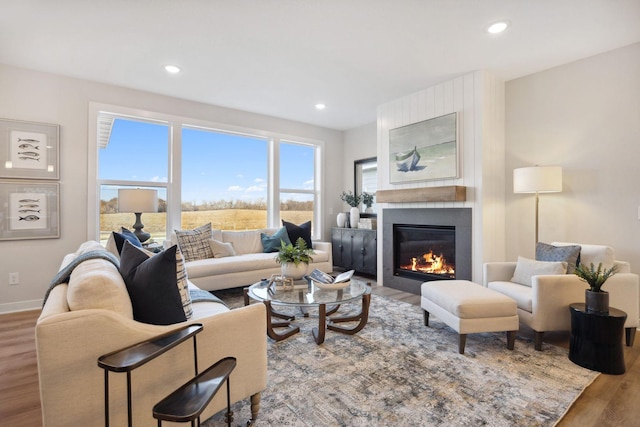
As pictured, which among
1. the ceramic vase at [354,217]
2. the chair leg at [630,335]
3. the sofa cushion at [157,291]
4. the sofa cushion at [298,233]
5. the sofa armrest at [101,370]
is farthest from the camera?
the ceramic vase at [354,217]

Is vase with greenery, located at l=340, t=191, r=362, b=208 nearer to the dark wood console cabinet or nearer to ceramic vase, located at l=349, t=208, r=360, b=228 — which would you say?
ceramic vase, located at l=349, t=208, r=360, b=228

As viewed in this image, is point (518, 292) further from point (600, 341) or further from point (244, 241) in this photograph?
point (244, 241)

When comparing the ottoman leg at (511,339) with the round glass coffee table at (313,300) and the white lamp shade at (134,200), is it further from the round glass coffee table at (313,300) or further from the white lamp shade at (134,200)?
the white lamp shade at (134,200)

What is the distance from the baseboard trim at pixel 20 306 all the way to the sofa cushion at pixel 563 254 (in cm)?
527

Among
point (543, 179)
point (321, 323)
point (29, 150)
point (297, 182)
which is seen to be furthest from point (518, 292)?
point (29, 150)

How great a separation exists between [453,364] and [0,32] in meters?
4.55

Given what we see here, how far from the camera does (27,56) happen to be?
3.12m

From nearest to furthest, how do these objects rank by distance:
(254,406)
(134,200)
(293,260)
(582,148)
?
(254,406), (293,260), (582,148), (134,200)

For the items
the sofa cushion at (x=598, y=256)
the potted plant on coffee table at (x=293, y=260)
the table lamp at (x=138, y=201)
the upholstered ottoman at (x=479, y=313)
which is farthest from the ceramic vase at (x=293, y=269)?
the sofa cushion at (x=598, y=256)

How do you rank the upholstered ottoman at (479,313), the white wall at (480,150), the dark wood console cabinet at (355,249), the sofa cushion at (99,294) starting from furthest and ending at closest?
the dark wood console cabinet at (355,249) < the white wall at (480,150) < the upholstered ottoman at (479,313) < the sofa cushion at (99,294)

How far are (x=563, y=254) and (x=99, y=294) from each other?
11.1ft

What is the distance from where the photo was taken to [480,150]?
3479 mm

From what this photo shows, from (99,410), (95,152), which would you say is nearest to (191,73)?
(95,152)

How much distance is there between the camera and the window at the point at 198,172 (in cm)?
393
